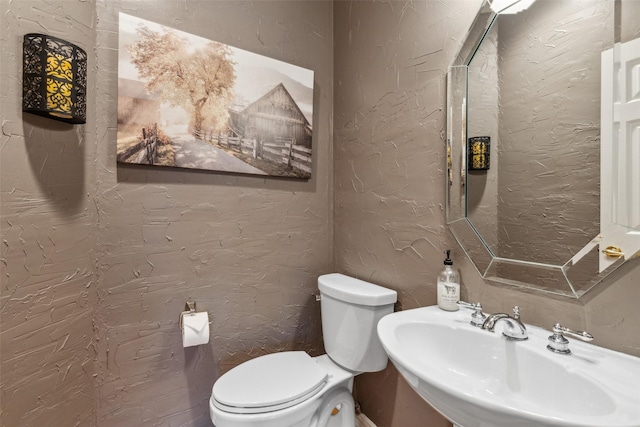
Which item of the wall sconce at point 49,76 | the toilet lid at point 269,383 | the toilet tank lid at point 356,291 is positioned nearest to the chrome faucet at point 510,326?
the toilet tank lid at point 356,291

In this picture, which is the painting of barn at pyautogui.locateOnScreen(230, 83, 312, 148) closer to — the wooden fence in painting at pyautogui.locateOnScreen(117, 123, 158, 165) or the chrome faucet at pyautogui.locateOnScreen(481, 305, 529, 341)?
the wooden fence in painting at pyautogui.locateOnScreen(117, 123, 158, 165)

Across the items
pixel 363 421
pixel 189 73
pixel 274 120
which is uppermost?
pixel 189 73

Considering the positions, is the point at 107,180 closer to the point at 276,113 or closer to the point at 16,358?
the point at 16,358

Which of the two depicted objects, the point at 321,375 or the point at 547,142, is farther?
the point at 321,375

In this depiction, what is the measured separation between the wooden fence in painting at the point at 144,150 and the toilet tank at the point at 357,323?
96 centimetres

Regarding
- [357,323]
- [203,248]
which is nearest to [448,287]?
[357,323]

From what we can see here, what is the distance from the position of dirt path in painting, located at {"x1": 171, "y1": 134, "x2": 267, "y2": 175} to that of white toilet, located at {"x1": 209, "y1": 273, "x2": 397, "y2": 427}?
0.71m

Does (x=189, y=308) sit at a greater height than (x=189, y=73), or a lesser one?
lesser

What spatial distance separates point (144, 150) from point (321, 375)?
1176mm

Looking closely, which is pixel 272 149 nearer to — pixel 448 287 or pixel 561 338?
pixel 448 287

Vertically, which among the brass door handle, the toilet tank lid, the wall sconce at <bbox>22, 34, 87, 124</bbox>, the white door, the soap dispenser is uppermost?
the wall sconce at <bbox>22, 34, 87, 124</bbox>

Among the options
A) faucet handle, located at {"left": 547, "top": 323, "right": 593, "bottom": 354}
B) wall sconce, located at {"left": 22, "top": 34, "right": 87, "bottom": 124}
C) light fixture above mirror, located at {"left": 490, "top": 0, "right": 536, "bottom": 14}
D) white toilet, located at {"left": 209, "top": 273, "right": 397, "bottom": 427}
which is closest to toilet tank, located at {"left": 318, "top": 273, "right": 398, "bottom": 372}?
white toilet, located at {"left": 209, "top": 273, "right": 397, "bottom": 427}

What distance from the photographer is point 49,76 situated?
0.92 meters

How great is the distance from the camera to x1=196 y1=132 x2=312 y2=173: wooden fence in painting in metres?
1.41
